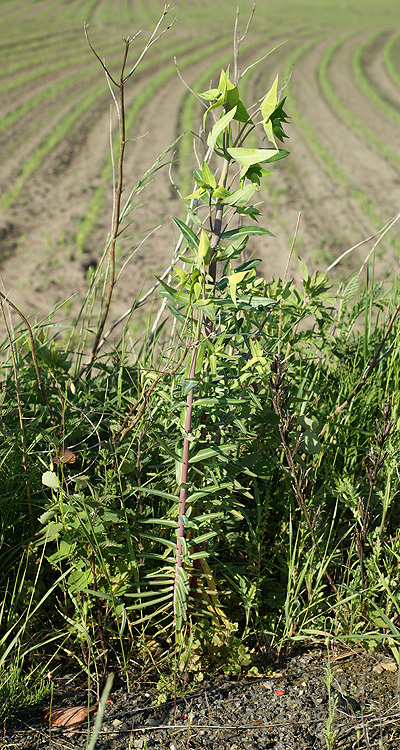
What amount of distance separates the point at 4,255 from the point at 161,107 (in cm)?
947

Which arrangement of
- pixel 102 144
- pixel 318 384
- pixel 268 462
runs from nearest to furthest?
pixel 268 462
pixel 318 384
pixel 102 144

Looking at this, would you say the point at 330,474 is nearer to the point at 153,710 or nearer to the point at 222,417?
the point at 222,417

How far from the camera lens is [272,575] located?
1.67 m

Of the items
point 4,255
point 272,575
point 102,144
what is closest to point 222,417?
point 272,575

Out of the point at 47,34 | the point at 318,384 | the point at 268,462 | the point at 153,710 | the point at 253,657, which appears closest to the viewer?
the point at 153,710

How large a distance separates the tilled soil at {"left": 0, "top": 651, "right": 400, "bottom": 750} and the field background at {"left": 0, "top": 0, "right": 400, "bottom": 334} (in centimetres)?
126

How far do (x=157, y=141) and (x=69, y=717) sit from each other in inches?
486

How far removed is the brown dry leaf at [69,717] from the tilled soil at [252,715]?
0.5 inches

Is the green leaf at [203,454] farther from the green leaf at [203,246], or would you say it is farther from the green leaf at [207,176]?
the green leaf at [207,176]

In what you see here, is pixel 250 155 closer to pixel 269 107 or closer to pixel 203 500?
pixel 269 107

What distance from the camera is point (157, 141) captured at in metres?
12.2

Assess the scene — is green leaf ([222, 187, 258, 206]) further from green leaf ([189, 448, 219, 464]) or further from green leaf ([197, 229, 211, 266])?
green leaf ([189, 448, 219, 464])

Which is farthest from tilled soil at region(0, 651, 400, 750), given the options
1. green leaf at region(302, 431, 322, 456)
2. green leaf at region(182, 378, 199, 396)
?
green leaf at region(182, 378, 199, 396)

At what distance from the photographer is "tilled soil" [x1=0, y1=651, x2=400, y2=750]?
1.22 meters
